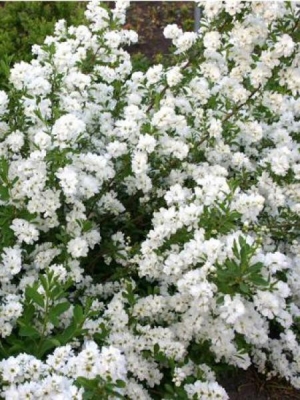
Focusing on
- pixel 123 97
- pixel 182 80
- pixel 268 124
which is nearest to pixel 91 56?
pixel 123 97

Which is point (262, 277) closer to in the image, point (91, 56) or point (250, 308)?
point (250, 308)

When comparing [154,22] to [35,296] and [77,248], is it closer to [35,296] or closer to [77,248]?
[77,248]

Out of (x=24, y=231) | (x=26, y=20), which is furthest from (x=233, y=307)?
(x=26, y=20)

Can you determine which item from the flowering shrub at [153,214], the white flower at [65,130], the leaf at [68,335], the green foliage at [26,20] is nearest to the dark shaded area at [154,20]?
the green foliage at [26,20]

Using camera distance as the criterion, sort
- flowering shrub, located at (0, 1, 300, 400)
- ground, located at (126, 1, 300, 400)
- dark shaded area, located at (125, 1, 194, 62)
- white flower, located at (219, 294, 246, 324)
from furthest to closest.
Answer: dark shaded area, located at (125, 1, 194, 62) → ground, located at (126, 1, 300, 400) → flowering shrub, located at (0, 1, 300, 400) → white flower, located at (219, 294, 246, 324)

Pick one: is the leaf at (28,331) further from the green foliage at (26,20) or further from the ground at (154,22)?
the green foliage at (26,20)

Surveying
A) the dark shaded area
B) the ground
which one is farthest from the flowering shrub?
the dark shaded area

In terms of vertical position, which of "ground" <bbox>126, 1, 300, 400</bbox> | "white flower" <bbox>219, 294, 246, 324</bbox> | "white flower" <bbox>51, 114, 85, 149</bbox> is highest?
"ground" <bbox>126, 1, 300, 400</bbox>

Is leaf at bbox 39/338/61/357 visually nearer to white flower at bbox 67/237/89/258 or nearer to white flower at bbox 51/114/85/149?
white flower at bbox 67/237/89/258

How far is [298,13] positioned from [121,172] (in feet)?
4.42

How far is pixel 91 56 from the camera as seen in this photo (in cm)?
423

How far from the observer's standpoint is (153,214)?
3678 millimetres

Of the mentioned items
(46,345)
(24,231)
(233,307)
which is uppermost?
(24,231)

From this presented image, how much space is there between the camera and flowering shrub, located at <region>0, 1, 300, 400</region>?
2971mm
